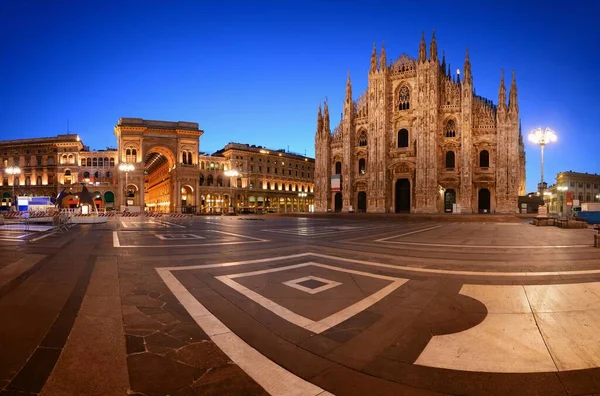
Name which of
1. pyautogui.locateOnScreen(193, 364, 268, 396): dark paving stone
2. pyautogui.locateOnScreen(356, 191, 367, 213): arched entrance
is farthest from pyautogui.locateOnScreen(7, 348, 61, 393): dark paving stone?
pyautogui.locateOnScreen(356, 191, 367, 213): arched entrance

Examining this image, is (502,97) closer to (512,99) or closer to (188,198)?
(512,99)

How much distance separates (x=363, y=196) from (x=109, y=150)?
6230cm

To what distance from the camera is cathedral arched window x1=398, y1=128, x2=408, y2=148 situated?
158 feet

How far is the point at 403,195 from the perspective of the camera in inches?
1930

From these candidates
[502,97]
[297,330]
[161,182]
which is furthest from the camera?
[161,182]

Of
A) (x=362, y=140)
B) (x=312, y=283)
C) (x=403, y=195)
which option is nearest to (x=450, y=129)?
(x=403, y=195)

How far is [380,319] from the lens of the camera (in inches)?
165

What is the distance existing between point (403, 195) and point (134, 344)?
4917 cm

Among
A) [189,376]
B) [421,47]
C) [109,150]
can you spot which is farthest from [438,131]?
[109,150]

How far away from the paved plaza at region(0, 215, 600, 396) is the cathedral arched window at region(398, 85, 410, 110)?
44879 mm

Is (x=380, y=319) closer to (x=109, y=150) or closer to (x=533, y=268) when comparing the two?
(x=533, y=268)

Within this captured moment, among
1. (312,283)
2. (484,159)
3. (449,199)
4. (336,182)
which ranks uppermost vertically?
(484,159)

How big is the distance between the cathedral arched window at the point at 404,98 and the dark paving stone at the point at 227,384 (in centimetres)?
5094

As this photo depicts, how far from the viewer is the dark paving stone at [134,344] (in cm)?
321
